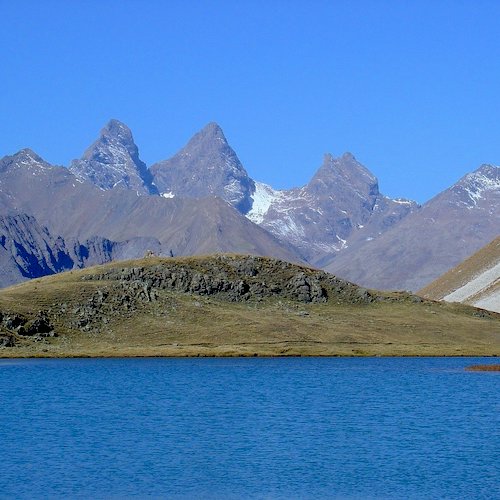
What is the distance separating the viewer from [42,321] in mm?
194250

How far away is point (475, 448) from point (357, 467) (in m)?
12.2

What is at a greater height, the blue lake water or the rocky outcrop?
the rocky outcrop

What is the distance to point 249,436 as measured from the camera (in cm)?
8344

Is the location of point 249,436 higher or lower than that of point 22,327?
lower

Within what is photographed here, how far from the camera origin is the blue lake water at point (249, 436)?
64.2m

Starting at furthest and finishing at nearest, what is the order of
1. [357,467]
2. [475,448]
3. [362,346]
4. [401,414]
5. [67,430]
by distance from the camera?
[362,346] → [401,414] → [67,430] → [475,448] → [357,467]

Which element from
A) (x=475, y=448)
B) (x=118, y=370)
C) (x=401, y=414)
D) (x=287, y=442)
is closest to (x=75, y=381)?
(x=118, y=370)

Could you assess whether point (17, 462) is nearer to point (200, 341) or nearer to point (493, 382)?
point (493, 382)

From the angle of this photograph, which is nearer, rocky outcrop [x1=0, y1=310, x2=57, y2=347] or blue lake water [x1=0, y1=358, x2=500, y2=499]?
blue lake water [x1=0, y1=358, x2=500, y2=499]

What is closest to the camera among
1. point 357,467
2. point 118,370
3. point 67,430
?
point 357,467

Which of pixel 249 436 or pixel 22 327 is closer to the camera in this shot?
pixel 249 436

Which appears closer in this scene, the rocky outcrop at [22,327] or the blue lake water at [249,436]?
the blue lake water at [249,436]

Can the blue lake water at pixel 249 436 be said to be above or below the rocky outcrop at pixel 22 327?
below

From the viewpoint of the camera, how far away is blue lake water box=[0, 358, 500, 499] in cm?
6425
